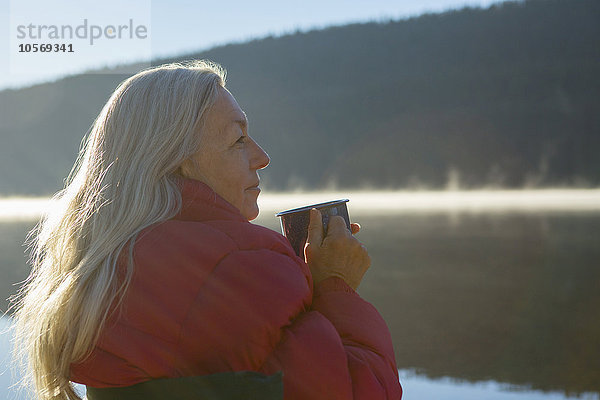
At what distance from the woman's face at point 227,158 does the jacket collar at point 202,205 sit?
4cm

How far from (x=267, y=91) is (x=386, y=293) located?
27793 mm

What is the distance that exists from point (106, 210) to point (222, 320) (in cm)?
20

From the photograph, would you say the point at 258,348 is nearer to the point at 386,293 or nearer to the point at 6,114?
the point at 386,293

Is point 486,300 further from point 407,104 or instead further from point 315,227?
point 407,104

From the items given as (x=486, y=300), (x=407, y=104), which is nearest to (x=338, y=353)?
(x=486, y=300)

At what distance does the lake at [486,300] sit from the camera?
175 inches

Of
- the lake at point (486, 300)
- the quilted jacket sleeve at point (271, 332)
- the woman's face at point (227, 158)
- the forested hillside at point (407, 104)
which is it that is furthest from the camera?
the forested hillside at point (407, 104)

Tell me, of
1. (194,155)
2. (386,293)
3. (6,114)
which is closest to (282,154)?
(6,114)

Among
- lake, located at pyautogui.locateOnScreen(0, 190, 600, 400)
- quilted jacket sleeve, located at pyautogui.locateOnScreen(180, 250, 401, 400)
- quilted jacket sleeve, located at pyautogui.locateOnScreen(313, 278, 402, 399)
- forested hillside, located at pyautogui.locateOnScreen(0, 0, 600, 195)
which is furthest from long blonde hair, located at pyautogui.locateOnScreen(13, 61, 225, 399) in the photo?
forested hillside, located at pyautogui.locateOnScreen(0, 0, 600, 195)

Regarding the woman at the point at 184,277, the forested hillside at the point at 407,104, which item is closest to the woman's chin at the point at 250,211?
the woman at the point at 184,277

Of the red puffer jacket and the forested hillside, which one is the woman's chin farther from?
the forested hillside

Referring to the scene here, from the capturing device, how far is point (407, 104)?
31000mm

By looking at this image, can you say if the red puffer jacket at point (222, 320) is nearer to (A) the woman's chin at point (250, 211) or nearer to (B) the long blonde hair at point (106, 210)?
(B) the long blonde hair at point (106, 210)

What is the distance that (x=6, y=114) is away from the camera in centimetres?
3625
